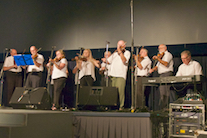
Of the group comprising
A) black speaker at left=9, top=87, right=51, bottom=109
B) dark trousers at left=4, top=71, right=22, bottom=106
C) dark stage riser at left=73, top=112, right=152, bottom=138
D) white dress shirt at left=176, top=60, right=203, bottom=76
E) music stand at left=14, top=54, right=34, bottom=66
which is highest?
music stand at left=14, top=54, right=34, bottom=66

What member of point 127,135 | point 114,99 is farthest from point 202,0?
point 127,135

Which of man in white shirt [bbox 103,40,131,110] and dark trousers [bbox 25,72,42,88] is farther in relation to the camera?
dark trousers [bbox 25,72,42,88]

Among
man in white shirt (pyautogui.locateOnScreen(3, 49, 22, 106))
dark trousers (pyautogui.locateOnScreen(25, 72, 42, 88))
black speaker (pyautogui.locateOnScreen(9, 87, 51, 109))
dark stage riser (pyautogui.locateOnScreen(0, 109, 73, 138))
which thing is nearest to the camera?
dark stage riser (pyautogui.locateOnScreen(0, 109, 73, 138))

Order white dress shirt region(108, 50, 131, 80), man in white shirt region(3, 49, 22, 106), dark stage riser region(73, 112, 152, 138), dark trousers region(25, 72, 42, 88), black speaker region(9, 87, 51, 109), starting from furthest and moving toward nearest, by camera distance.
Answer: man in white shirt region(3, 49, 22, 106)
dark trousers region(25, 72, 42, 88)
white dress shirt region(108, 50, 131, 80)
black speaker region(9, 87, 51, 109)
dark stage riser region(73, 112, 152, 138)

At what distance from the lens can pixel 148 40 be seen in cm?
532

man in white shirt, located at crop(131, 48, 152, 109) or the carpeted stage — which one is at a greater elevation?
man in white shirt, located at crop(131, 48, 152, 109)

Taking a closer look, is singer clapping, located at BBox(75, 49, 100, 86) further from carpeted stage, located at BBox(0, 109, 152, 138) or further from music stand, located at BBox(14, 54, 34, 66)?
carpeted stage, located at BBox(0, 109, 152, 138)

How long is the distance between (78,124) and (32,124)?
92cm

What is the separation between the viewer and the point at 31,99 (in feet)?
13.5

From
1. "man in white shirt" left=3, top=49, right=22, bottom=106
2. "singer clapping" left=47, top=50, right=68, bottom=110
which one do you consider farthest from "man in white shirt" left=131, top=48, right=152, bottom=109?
"man in white shirt" left=3, top=49, right=22, bottom=106

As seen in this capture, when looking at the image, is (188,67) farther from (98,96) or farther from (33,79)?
(33,79)

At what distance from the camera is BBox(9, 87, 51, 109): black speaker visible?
404 centimetres

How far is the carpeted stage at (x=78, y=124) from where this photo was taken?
2.34 m

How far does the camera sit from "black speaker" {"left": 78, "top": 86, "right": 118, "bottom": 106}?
3.84 meters
